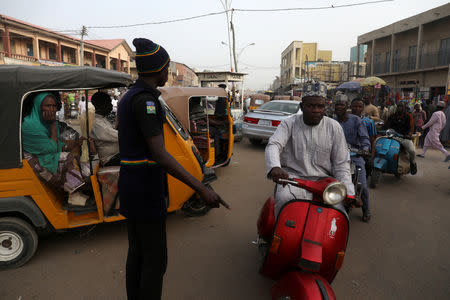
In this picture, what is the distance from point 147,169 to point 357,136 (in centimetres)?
371

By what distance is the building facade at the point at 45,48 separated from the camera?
18672 mm

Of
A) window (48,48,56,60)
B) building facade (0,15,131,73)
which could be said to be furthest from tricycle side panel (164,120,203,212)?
window (48,48,56,60)

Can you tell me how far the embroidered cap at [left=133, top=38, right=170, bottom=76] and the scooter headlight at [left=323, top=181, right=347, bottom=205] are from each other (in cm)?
141

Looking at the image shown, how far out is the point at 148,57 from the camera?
1.83 m

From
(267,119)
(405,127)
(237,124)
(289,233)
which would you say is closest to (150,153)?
(289,233)

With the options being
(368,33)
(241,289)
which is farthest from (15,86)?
(368,33)

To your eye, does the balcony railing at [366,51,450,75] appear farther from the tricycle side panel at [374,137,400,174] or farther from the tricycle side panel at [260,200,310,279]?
the tricycle side panel at [260,200,310,279]

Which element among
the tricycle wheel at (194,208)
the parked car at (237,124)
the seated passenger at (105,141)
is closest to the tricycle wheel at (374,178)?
the tricycle wheel at (194,208)

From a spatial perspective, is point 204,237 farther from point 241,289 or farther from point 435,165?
point 435,165

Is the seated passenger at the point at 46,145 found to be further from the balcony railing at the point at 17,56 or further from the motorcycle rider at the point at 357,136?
the balcony railing at the point at 17,56

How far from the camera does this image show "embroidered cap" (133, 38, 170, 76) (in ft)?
5.95

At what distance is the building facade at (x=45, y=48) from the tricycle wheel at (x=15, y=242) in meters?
19.2

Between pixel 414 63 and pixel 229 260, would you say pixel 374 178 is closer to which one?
Result: pixel 229 260

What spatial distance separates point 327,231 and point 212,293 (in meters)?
1.31
